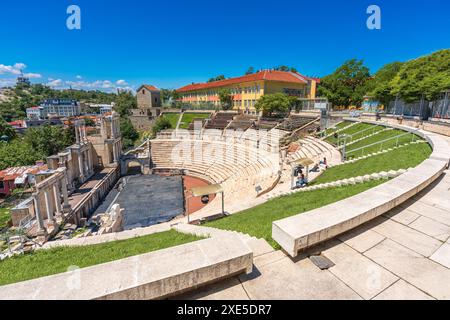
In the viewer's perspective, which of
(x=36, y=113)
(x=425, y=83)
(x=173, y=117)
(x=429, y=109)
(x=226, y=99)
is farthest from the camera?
(x=36, y=113)

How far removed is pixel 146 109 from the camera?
5222 centimetres

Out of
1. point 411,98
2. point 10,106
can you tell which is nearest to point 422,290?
point 411,98

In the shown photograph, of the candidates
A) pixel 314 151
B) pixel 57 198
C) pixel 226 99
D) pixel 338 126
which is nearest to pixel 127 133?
pixel 226 99

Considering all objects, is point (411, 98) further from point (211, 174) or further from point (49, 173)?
point (49, 173)

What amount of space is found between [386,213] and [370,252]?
1.83 metres

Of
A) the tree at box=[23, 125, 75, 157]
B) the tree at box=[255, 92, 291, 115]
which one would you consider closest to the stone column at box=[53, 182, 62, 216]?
the tree at box=[23, 125, 75, 157]

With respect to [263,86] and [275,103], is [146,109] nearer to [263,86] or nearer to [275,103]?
[263,86]

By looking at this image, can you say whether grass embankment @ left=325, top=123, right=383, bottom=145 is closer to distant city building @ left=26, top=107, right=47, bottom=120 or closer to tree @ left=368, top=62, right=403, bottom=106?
tree @ left=368, top=62, right=403, bottom=106

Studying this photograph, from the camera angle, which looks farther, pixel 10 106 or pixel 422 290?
pixel 10 106

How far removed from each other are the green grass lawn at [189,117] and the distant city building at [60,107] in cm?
9135

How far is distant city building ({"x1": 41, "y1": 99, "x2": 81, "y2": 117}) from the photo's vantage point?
352ft

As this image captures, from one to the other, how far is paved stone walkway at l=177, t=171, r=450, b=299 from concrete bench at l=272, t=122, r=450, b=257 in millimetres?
259

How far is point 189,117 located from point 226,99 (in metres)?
9.62
